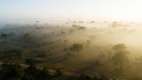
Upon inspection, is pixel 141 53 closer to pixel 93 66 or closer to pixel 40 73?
pixel 93 66

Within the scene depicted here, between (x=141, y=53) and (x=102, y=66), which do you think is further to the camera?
(x=141, y=53)

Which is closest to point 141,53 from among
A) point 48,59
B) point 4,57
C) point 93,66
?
point 93,66

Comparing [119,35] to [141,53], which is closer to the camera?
[141,53]

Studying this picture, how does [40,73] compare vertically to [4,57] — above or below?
above

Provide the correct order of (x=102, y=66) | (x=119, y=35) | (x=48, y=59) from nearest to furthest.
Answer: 1. (x=102, y=66)
2. (x=48, y=59)
3. (x=119, y=35)

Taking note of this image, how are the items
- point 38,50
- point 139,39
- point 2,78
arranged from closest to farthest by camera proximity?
1. point 2,78
2. point 38,50
3. point 139,39

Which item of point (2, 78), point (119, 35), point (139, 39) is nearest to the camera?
point (2, 78)

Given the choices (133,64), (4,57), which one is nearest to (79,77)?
(133,64)

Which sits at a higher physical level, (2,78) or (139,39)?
(2,78)

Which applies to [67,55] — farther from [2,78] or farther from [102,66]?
[2,78]
